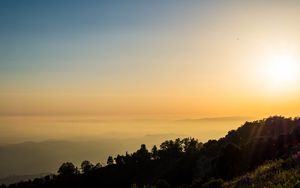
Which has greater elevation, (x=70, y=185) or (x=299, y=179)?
(x=299, y=179)

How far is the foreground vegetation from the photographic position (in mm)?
25172

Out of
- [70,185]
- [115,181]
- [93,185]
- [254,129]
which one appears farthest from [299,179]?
[70,185]

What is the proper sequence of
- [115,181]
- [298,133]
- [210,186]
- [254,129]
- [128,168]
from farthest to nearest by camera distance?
[128,168], [115,181], [254,129], [298,133], [210,186]

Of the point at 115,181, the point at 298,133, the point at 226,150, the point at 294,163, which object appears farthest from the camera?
the point at 115,181

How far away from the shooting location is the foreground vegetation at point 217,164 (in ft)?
82.6

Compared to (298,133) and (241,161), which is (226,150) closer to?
(241,161)

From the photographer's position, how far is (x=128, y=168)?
180 m

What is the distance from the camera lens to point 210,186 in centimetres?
3006

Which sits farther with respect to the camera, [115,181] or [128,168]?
[128,168]

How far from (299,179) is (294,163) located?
183 inches

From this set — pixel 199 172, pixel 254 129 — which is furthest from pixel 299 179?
pixel 254 129

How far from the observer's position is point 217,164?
67062 millimetres

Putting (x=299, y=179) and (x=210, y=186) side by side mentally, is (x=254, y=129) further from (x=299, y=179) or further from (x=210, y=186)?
(x=299, y=179)

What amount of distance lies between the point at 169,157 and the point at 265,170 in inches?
6240
